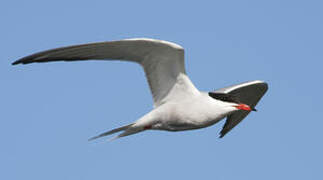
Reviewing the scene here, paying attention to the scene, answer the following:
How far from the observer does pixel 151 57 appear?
30.3ft

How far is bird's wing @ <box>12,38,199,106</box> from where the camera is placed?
8672mm

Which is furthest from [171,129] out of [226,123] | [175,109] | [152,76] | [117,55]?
[226,123]

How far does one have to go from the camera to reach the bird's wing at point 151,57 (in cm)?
867

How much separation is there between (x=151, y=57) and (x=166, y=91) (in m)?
0.71

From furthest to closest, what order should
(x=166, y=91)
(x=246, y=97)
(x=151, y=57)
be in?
(x=246, y=97) < (x=166, y=91) < (x=151, y=57)

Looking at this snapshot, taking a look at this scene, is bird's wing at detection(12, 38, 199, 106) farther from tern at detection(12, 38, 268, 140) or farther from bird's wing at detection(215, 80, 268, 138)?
bird's wing at detection(215, 80, 268, 138)

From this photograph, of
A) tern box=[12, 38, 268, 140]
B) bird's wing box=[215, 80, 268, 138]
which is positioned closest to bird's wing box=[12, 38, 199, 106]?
tern box=[12, 38, 268, 140]

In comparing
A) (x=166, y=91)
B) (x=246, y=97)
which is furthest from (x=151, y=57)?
(x=246, y=97)

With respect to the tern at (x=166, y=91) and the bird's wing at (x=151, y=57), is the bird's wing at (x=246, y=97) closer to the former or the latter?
the tern at (x=166, y=91)

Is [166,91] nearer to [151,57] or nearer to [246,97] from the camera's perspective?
[151,57]

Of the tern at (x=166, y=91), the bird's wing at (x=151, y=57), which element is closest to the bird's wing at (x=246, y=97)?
the tern at (x=166, y=91)

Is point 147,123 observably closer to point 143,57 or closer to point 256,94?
point 143,57

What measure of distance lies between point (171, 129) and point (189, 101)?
549 mm

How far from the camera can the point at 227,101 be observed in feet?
31.4
